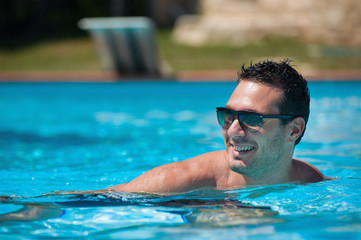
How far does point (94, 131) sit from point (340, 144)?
2.99 m

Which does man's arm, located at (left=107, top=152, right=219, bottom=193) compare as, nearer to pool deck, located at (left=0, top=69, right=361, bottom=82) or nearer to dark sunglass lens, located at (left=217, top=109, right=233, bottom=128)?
dark sunglass lens, located at (left=217, top=109, right=233, bottom=128)

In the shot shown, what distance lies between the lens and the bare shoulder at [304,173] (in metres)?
3.10

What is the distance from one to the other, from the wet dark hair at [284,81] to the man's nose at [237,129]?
23 centimetres

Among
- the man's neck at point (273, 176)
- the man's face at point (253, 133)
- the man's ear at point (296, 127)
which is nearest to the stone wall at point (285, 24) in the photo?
the man's neck at point (273, 176)

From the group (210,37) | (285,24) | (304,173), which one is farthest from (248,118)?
(285,24)

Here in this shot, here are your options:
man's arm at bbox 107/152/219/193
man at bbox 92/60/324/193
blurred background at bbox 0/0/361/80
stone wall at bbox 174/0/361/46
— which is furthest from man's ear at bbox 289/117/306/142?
stone wall at bbox 174/0/361/46

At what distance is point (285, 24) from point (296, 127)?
43.2 ft

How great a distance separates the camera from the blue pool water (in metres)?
2.48

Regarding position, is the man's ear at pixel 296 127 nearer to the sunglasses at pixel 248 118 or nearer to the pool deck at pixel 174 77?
the sunglasses at pixel 248 118

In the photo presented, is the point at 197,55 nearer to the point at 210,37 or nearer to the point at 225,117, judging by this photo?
the point at 210,37

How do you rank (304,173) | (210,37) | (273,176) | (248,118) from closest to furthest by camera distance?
(248,118) → (273,176) → (304,173) → (210,37)

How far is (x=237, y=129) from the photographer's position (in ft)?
8.75

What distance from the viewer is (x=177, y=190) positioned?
286 centimetres

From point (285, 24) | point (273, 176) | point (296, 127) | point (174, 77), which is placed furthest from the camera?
point (285, 24)
